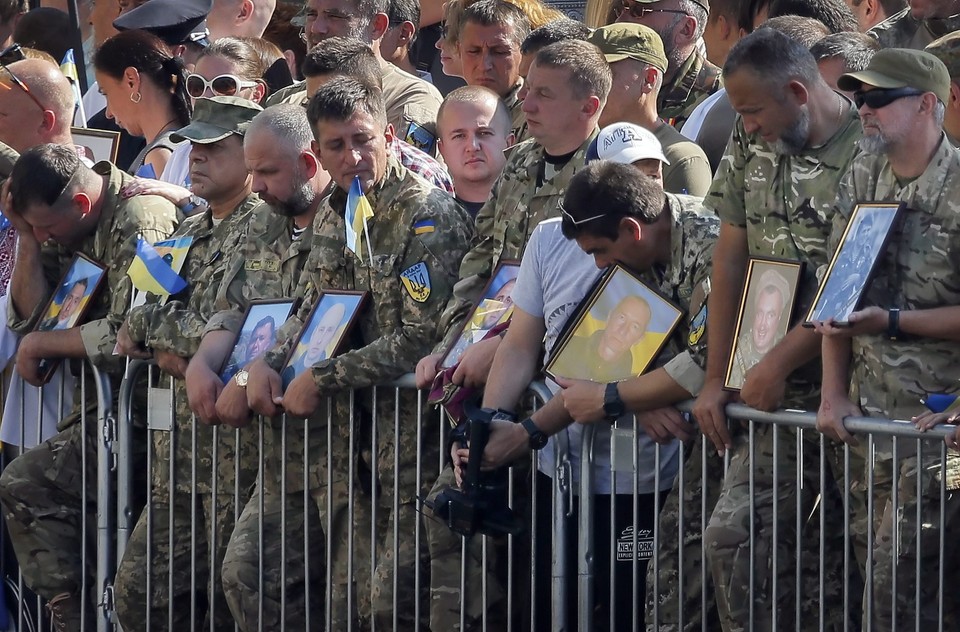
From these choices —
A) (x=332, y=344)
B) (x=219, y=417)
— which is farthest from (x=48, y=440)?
(x=332, y=344)

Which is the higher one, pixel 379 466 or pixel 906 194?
pixel 906 194

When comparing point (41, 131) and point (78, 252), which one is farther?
point (41, 131)

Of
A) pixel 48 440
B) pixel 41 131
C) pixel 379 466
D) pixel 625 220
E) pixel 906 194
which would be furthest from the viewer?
pixel 41 131

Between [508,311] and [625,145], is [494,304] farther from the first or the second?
[625,145]

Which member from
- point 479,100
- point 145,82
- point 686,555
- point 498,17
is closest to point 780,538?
point 686,555

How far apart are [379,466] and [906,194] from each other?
223cm

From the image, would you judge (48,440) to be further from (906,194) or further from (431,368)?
(906,194)

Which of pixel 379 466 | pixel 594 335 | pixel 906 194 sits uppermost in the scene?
pixel 906 194

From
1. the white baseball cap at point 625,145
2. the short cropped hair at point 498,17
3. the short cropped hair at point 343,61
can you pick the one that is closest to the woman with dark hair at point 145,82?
the short cropped hair at point 343,61

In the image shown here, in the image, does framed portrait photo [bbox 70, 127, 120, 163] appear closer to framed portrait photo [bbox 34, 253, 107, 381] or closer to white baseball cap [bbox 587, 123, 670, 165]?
framed portrait photo [bbox 34, 253, 107, 381]

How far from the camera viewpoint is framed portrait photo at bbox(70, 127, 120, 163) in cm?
853

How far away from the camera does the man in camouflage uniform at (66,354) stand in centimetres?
700

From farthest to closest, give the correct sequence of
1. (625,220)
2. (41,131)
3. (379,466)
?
(41,131) → (379,466) → (625,220)

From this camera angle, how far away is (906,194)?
461 centimetres
